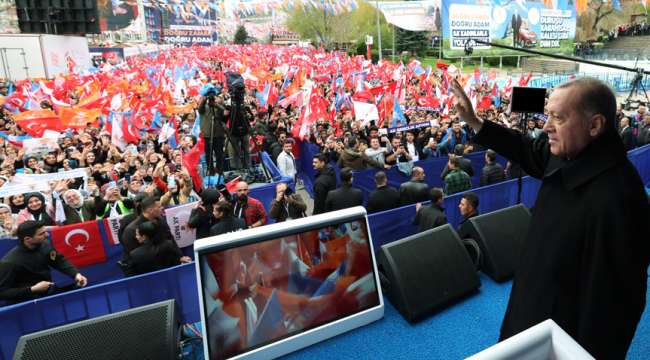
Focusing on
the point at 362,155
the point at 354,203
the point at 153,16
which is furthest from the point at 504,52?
the point at 153,16

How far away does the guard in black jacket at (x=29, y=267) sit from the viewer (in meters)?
3.82

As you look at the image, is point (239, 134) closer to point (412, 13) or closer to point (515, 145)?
point (515, 145)

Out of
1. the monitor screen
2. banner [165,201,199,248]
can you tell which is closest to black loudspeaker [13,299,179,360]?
the monitor screen

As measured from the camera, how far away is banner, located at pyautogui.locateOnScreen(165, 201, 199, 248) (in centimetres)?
623

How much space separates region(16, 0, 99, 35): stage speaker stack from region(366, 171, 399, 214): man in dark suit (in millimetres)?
30394

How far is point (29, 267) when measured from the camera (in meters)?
3.99

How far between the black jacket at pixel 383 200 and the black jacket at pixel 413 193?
19 centimetres

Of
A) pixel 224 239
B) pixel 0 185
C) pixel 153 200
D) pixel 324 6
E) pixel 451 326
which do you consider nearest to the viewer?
pixel 224 239

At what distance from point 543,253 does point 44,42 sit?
34776mm

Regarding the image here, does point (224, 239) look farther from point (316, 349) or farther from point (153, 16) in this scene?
point (153, 16)

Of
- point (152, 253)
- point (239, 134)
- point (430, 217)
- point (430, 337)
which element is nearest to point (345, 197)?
point (430, 217)

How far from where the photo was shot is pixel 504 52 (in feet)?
114

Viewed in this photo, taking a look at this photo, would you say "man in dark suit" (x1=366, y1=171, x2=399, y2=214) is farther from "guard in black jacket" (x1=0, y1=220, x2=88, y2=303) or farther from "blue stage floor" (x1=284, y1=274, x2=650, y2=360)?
"guard in black jacket" (x1=0, y1=220, x2=88, y2=303)

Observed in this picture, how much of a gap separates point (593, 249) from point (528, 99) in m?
3.78
